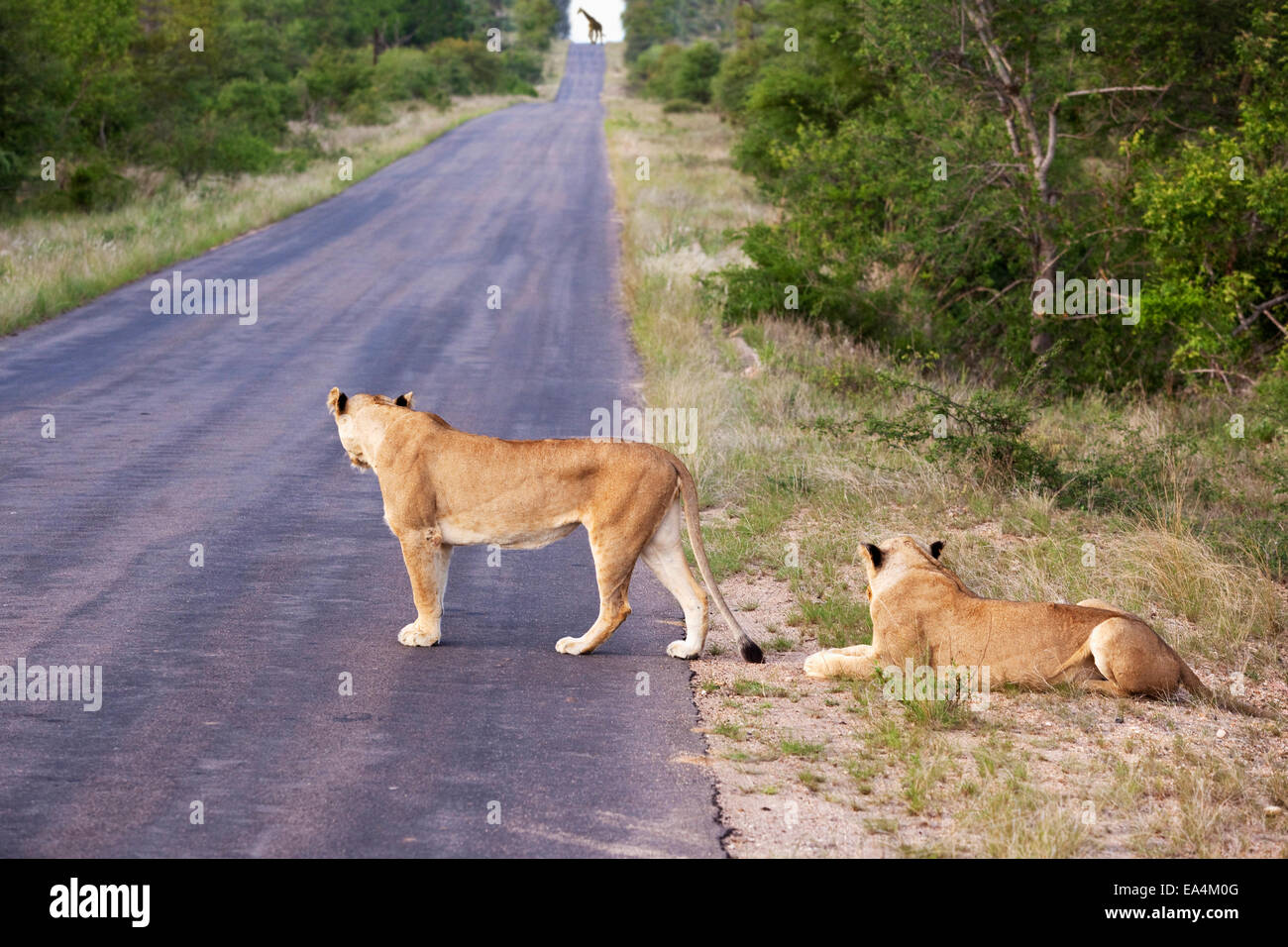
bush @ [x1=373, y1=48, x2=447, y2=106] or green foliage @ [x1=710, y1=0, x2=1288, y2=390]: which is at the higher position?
bush @ [x1=373, y1=48, x2=447, y2=106]

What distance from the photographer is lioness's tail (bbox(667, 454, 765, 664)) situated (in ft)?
24.0

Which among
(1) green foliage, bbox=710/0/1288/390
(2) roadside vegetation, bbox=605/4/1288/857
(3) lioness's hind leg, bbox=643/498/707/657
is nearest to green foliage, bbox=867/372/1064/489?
(2) roadside vegetation, bbox=605/4/1288/857

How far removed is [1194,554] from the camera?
8.85 m

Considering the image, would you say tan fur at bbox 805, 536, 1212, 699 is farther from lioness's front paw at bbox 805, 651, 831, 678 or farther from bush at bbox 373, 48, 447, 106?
bush at bbox 373, 48, 447, 106

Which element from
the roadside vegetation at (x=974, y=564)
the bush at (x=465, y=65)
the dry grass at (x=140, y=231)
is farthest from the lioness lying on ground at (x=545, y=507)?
the bush at (x=465, y=65)

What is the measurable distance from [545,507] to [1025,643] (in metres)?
2.64

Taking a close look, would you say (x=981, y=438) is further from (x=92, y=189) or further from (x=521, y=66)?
(x=521, y=66)

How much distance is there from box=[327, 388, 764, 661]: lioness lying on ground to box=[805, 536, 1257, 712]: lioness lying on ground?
0.84 metres

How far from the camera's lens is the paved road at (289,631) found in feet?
17.5

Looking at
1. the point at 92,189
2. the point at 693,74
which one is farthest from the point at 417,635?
the point at 693,74

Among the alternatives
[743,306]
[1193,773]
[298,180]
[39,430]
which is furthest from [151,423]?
[298,180]

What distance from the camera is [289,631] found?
25.9ft

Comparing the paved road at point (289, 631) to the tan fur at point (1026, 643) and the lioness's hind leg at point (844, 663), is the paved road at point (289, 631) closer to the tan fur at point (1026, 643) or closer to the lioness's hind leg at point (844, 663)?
the lioness's hind leg at point (844, 663)

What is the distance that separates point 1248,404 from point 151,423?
1223cm
